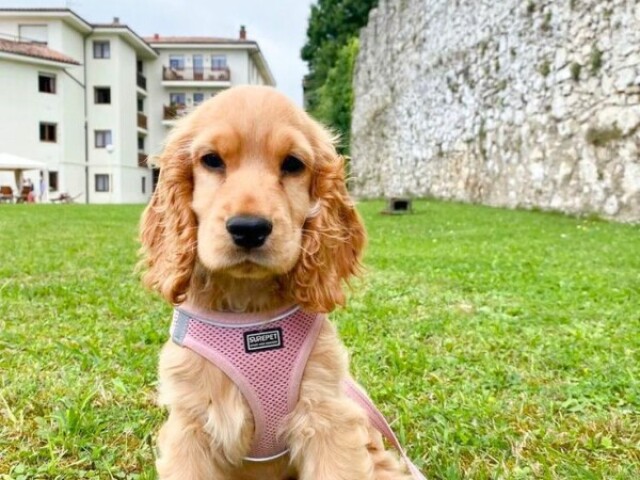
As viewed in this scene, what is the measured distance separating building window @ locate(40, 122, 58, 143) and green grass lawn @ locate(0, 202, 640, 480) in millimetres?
36938

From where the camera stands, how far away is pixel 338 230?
7.82ft

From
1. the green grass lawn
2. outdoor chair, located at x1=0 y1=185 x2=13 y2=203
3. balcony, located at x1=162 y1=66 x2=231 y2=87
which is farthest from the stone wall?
balcony, located at x1=162 y1=66 x2=231 y2=87

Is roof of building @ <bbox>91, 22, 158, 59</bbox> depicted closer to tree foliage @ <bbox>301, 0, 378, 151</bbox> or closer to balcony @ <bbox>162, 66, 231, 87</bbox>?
balcony @ <bbox>162, 66, 231, 87</bbox>

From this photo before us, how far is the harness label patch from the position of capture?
2.18 meters

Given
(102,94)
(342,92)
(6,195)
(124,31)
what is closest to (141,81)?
(102,94)

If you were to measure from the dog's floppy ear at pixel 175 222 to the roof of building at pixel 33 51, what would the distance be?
42.2 m

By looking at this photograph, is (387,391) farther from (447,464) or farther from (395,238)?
(395,238)

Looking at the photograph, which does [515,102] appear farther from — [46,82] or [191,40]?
[191,40]

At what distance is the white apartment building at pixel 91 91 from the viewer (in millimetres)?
40469

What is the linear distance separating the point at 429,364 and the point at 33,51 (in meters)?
42.7

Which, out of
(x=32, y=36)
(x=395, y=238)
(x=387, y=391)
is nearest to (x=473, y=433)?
(x=387, y=391)

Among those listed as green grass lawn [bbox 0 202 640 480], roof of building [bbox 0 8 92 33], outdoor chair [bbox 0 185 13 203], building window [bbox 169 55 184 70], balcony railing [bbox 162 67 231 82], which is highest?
roof of building [bbox 0 8 92 33]

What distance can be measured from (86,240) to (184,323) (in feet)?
29.7

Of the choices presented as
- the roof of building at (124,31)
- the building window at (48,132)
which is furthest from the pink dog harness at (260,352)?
the roof of building at (124,31)
